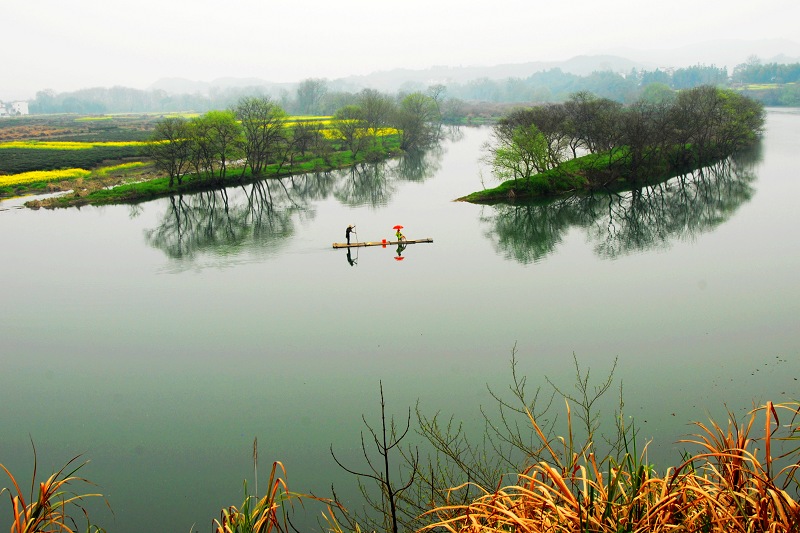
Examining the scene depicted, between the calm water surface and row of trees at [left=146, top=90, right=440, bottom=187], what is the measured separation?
12573 mm

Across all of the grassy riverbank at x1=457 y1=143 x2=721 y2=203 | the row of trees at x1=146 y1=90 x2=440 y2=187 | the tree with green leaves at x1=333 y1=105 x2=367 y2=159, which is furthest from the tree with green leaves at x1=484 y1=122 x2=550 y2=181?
the tree with green leaves at x1=333 y1=105 x2=367 y2=159

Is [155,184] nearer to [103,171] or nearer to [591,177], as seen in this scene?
[103,171]

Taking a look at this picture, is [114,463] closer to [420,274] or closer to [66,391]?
[66,391]

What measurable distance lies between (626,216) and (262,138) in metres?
28.7

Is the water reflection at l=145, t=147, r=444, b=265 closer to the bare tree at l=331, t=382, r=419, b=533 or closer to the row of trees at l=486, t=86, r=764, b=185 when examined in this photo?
the row of trees at l=486, t=86, r=764, b=185

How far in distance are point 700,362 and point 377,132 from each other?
5683 cm

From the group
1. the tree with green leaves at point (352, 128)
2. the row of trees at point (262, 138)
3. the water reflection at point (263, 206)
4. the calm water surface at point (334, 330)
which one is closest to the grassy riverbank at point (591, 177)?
the calm water surface at point (334, 330)

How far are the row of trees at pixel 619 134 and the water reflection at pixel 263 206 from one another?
8476 millimetres

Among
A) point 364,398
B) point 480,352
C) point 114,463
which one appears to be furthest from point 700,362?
point 114,463

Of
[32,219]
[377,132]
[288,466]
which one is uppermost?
[377,132]

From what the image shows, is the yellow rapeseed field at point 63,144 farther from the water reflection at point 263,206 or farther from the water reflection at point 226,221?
the water reflection at point 226,221

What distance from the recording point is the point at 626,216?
30078mm

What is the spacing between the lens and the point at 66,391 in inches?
543

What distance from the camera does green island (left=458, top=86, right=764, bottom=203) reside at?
36.0 m
